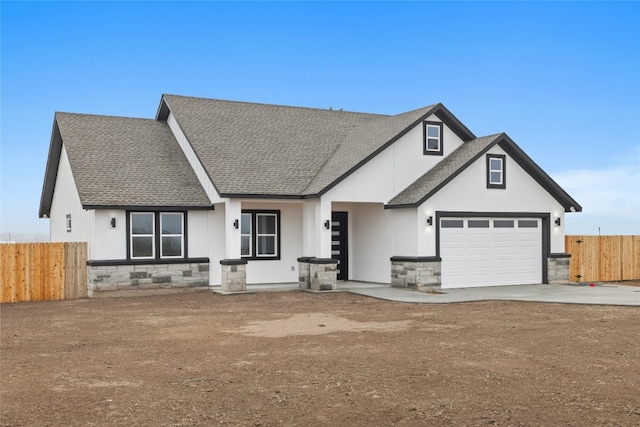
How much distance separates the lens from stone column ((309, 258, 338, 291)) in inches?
845

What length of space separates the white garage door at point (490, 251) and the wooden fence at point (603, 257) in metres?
3.16

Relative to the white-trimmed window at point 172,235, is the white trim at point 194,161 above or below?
above

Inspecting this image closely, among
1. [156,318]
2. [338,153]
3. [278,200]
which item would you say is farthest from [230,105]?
[156,318]

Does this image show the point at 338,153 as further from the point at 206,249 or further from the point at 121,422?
the point at 121,422

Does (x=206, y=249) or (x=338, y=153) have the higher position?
(x=338, y=153)

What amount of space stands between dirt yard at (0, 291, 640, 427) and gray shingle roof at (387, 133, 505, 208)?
5860mm

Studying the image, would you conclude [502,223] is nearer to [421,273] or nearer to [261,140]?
[421,273]

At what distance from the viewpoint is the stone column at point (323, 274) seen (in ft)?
70.4

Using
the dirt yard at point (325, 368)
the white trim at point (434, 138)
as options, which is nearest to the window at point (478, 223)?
the white trim at point (434, 138)

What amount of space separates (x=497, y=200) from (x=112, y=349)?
15.4m

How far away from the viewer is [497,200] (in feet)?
75.7

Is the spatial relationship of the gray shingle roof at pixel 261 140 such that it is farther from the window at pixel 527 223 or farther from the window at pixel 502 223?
the window at pixel 527 223

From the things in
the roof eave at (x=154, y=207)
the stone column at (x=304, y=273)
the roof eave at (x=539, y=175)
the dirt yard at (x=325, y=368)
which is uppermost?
the roof eave at (x=539, y=175)

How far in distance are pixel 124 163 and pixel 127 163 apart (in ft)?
0.36
